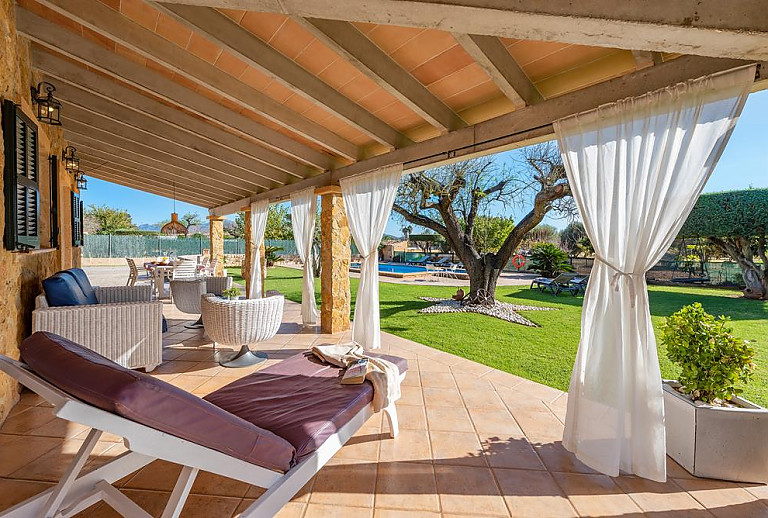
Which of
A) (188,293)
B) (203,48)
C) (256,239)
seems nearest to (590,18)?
(203,48)

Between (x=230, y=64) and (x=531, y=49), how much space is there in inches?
96.2

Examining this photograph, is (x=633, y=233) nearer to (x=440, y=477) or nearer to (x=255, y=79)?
(x=440, y=477)

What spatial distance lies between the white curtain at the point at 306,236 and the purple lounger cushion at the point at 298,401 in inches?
123

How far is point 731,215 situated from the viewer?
380 inches

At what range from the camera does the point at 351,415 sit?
1.88 meters

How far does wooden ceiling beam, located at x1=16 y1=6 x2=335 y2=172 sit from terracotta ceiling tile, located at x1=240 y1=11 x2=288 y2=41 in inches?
54.8

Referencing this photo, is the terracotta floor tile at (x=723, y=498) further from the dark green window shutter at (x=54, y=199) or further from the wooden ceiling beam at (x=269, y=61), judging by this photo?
the dark green window shutter at (x=54, y=199)

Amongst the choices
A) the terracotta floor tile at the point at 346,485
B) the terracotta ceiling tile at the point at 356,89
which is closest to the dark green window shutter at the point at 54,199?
the terracotta ceiling tile at the point at 356,89

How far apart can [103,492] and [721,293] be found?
45.8 ft

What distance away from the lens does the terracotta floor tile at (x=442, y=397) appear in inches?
114

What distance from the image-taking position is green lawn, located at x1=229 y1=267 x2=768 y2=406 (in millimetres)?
4004

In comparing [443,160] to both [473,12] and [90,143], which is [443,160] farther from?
[90,143]

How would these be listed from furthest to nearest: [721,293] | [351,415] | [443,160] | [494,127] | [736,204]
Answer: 1. [721,293]
2. [736,204]
3. [443,160]
4. [494,127]
5. [351,415]

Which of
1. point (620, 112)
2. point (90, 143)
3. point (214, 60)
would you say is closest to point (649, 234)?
point (620, 112)
